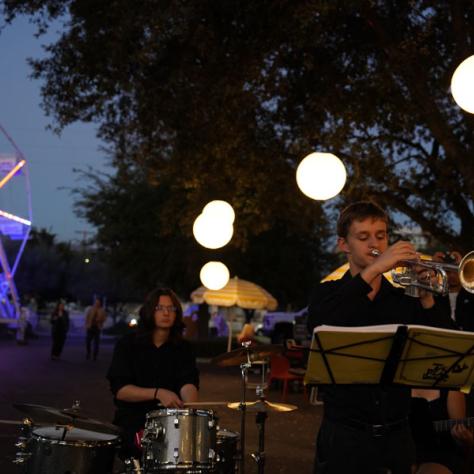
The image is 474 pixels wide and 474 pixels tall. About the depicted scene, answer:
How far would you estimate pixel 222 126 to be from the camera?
16188 millimetres

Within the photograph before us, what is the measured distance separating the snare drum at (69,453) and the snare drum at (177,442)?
0.40 meters

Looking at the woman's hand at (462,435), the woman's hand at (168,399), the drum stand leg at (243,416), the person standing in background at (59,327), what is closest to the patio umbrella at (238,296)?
the person standing in background at (59,327)

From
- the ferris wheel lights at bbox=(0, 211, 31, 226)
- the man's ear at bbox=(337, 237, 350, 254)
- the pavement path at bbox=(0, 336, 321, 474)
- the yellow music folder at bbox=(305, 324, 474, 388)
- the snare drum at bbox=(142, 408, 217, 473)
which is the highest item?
the ferris wheel lights at bbox=(0, 211, 31, 226)

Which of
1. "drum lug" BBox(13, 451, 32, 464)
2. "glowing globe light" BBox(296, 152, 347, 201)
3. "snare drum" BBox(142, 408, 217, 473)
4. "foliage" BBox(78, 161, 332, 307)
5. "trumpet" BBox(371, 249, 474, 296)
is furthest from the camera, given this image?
"foliage" BBox(78, 161, 332, 307)

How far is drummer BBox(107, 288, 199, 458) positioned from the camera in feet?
21.2

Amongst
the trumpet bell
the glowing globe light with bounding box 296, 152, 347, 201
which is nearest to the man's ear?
the trumpet bell

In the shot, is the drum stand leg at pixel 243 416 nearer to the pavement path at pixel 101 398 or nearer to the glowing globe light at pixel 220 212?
the pavement path at pixel 101 398

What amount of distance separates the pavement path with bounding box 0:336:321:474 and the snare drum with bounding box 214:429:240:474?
289 centimetres

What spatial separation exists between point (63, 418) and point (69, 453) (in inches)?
9.7

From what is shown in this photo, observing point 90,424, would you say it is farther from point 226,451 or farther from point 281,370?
point 281,370

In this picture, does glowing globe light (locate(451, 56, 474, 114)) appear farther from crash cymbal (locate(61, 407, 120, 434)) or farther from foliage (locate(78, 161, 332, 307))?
foliage (locate(78, 161, 332, 307))

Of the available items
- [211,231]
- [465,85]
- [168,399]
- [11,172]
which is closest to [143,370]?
[168,399]

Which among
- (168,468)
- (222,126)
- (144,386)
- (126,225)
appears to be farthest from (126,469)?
(126,225)

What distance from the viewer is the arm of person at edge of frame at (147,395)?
614 cm
